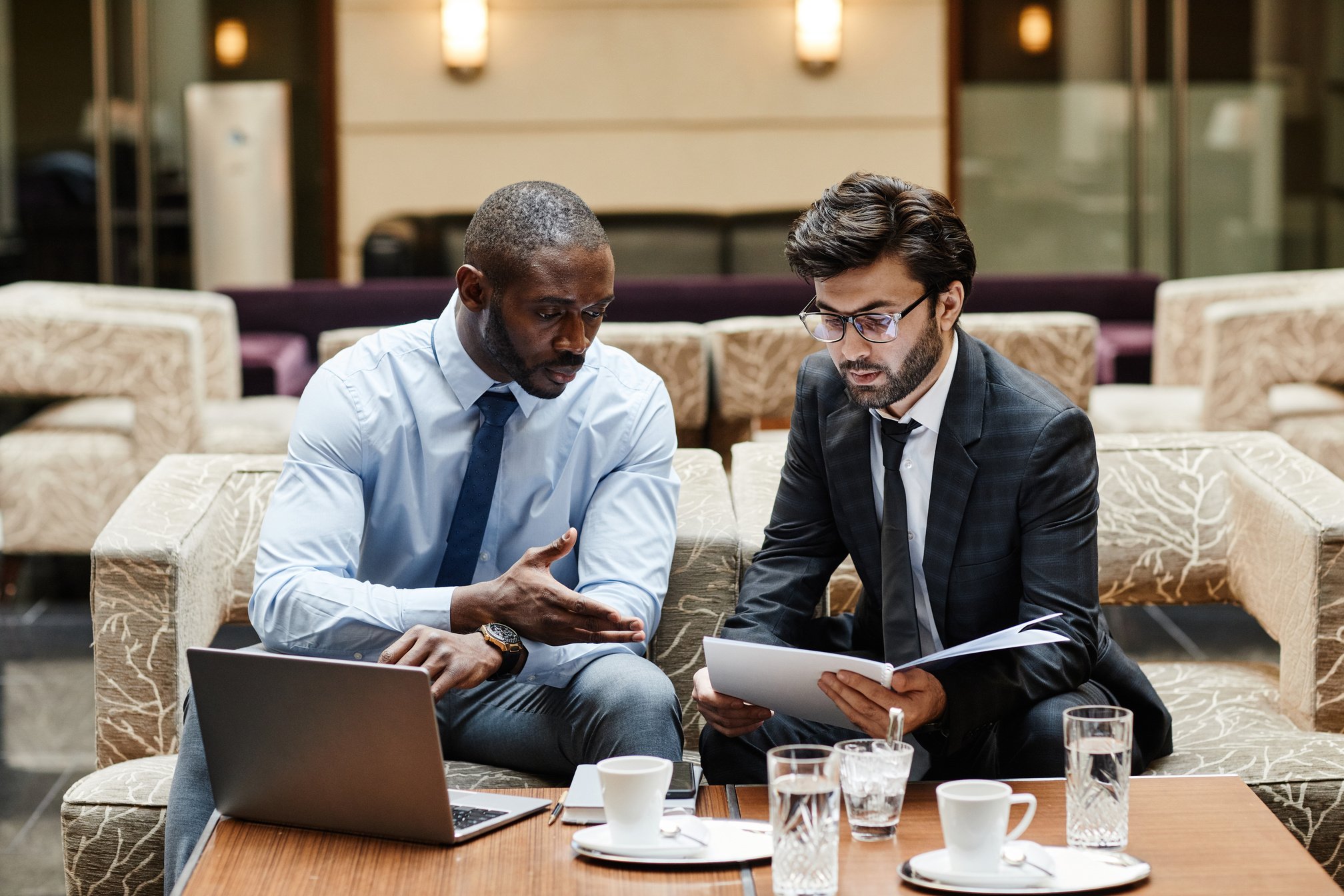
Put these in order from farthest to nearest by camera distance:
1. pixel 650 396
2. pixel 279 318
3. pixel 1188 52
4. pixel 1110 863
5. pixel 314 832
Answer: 1. pixel 1188 52
2. pixel 279 318
3. pixel 650 396
4. pixel 314 832
5. pixel 1110 863

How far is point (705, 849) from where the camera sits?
1540mm

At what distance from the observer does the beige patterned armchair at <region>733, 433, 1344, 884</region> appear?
212 centimetres

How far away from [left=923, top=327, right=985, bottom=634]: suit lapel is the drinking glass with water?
0.51m

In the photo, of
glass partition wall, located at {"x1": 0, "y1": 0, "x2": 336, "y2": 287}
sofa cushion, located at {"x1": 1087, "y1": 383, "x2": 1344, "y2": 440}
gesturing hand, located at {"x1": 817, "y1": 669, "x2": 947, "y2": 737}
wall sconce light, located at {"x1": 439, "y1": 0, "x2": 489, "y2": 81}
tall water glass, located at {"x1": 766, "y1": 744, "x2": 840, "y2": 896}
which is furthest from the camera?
wall sconce light, located at {"x1": 439, "y1": 0, "x2": 489, "y2": 81}

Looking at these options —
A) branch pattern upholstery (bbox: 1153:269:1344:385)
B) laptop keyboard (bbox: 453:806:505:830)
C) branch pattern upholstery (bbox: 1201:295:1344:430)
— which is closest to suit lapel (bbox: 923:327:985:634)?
laptop keyboard (bbox: 453:806:505:830)

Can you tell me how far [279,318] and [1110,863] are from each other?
16.8 ft


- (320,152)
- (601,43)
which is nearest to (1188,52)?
(601,43)

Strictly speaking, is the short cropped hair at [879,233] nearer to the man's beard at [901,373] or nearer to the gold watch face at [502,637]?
the man's beard at [901,373]

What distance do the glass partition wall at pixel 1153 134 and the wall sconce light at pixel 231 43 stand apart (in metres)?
4.43

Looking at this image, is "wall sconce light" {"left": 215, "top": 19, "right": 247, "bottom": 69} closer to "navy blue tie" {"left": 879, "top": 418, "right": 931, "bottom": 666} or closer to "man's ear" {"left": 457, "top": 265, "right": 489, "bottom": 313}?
"man's ear" {"left": 457, "top": 265, "right": 489, "bottom": 313}

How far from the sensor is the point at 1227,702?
2.42 metres

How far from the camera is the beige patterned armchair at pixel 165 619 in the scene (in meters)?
2.10

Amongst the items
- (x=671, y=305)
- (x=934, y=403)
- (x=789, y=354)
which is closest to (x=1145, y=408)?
(x=789, y=354)

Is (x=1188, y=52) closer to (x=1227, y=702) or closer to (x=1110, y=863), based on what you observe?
(x=1227, y=702)
